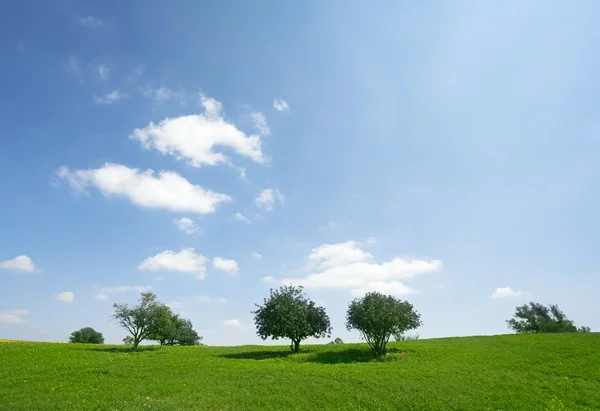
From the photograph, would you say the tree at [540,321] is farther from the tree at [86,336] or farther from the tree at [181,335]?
the tree at [86,336]

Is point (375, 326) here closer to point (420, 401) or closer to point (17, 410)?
point (420, 401)

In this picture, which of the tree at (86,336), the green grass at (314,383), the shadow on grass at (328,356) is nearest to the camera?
the green grass at (314,383)

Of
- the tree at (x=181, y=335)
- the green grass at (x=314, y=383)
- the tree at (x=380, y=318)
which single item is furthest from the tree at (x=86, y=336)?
the tree at (x=380, y=318)

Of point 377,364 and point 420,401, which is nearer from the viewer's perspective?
point 420,401

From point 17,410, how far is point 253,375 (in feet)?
59.9

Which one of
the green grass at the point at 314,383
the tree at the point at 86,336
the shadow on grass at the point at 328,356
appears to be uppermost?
the tree at the point at 86,336

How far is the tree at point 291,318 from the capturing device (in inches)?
2200

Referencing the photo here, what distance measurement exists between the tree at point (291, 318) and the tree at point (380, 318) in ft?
20.1

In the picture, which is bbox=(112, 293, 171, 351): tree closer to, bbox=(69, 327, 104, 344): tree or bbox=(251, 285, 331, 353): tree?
bbox=(251, 285, 331, 353): tree

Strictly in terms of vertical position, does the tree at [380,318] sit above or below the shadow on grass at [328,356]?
above

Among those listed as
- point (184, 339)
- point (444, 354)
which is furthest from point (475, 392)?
point (184, 339)

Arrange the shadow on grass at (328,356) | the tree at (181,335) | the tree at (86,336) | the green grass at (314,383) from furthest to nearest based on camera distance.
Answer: the tree at (86,336)
the tree at (181,335)
the shadow on grass at (328,356)
the green grass at (314,383)

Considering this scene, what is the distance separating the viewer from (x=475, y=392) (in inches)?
1212

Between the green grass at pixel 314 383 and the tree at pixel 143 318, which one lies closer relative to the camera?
the green grass at pixel 314 383
